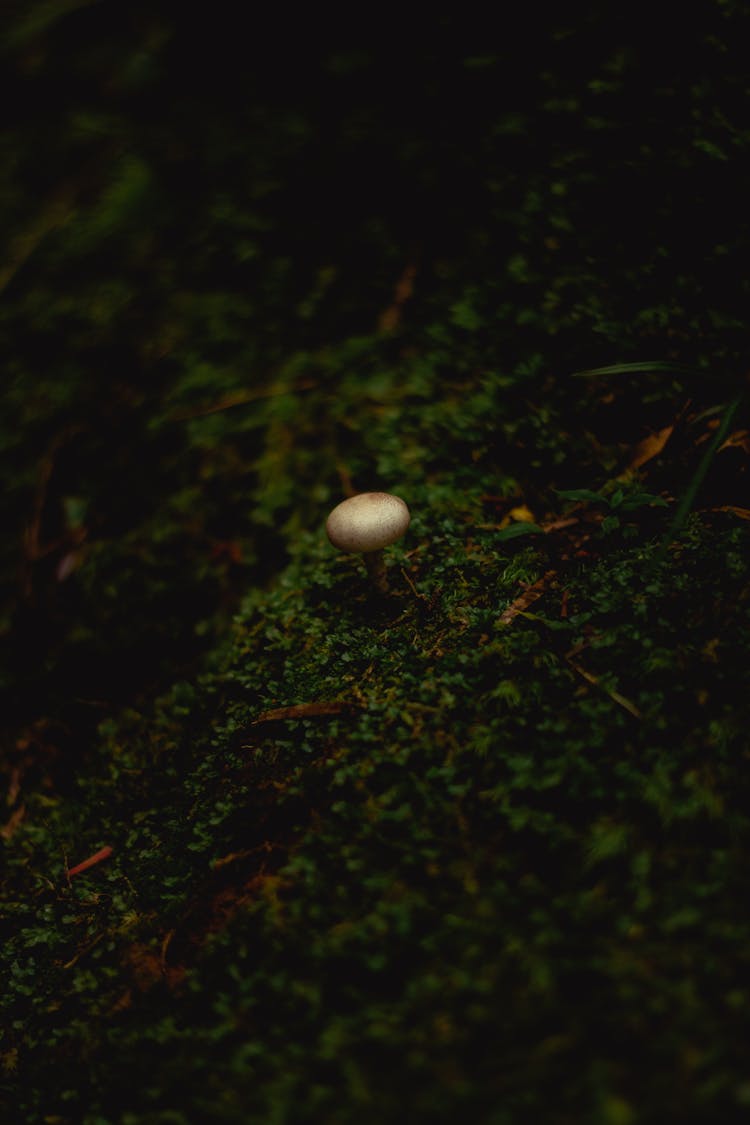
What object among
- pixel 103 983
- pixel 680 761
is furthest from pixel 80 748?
pixel 680 761

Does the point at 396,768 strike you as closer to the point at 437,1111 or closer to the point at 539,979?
the point at 539,979

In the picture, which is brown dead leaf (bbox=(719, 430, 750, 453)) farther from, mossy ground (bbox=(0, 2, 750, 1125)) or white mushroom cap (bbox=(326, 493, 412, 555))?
A: white mushroom cap (bbox=(326, 493, 412, 555))

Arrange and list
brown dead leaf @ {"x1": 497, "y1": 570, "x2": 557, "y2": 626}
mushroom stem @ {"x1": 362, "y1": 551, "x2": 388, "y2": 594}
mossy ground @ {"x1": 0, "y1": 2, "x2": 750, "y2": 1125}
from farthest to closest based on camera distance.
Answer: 1. mushroom stem @ {"x1": 362, "y1": 551, "x2": 388, "y2": 594}
2. brown dead leaf @ {"x1": 497, "y1": 570, "x2": 557, "y2": 626}
3. mossy ground @ {"x1": 0, "y1": 2, "x2": 750, "y2": 1125}

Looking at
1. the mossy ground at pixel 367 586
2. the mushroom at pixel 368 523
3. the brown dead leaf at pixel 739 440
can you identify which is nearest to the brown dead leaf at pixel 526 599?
the mossy ground at pixel 367 586

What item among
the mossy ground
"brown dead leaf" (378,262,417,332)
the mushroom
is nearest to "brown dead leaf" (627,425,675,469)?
the mossy ground

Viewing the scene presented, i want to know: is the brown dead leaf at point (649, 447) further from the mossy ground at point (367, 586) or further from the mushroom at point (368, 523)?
the mushroom at point (368, 523)

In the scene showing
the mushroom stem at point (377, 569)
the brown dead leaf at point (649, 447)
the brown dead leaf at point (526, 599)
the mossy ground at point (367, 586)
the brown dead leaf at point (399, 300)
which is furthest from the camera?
the brown dead leaf at point (399, 300)

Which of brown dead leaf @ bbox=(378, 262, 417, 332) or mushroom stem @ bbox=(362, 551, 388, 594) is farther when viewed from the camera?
brown dead leaf @ bbox=(378, 262, 417, 332)
